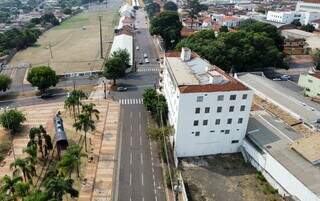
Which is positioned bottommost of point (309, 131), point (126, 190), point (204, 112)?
point (126, 190)

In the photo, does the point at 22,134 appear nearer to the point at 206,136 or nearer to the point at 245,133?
the point at 206,136

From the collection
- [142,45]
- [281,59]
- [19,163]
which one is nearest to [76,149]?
[19,163]

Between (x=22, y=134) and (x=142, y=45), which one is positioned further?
(x=142, y=45)

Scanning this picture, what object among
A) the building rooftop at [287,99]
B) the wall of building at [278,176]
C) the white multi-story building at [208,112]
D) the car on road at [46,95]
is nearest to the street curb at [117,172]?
the white multi-story building at [208,112]

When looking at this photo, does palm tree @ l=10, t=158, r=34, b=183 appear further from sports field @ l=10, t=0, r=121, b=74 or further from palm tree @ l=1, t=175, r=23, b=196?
sports field @ l=10, t=0, r=121, b=74

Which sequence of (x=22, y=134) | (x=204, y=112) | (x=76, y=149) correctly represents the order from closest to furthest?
(x=76, y=149), (x=204, y=112), (x=22, y=134)

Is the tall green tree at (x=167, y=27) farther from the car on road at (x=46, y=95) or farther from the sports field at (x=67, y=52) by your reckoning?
the car on road at (x=46, y=95)

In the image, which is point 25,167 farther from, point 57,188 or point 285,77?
point 285,77

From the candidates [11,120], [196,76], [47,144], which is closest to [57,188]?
[47,144]
